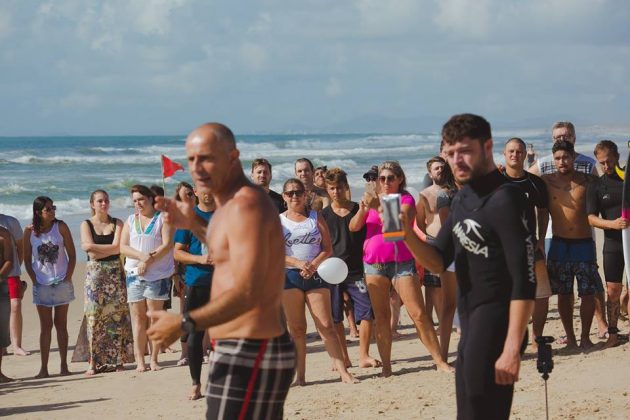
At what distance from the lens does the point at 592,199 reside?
368 inches

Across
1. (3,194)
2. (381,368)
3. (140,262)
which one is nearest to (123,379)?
(140,262)

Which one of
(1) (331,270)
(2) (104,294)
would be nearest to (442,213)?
(1) (331,270)

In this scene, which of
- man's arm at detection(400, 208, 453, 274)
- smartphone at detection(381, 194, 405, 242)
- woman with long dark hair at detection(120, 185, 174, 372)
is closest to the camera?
smartphone at detection(381, 194, 405, 242)

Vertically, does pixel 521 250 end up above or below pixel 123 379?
above

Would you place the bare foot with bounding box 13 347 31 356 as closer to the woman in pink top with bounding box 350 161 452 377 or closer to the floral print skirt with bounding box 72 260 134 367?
the floral print skirt with bounding box 72 260 134 367

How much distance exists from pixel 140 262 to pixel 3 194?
1016 inches

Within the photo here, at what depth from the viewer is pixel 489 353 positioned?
4.45 meters

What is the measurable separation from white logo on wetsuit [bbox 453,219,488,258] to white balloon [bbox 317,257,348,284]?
164 inches

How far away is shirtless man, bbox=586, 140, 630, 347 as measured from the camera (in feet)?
30.4

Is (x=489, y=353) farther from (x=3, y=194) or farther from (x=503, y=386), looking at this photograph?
(x=3, y=194)

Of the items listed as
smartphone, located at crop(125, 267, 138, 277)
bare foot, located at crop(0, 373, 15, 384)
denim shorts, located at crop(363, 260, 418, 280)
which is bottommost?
bare foot, located at crop(0, 373, 15, 384)

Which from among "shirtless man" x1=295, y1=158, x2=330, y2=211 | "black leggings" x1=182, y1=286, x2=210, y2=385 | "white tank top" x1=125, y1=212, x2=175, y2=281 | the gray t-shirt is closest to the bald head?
"black leggings" x1=182, y1=286, x2=210, y2=385

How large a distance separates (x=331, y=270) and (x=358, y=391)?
3.31ft

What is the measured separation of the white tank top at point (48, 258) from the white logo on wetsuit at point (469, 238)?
6.77 m
